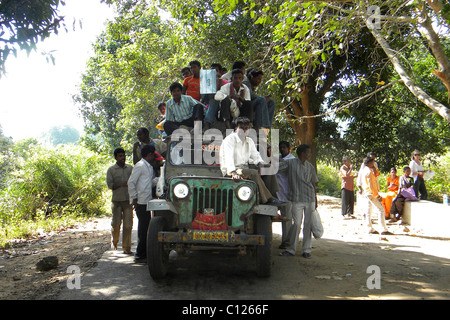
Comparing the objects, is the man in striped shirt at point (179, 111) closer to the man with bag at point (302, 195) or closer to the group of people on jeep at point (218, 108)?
the group of people on jeep at point (218, 108)

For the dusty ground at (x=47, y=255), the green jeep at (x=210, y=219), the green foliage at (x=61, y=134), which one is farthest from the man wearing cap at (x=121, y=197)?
the green foliage at (x=61, y=134)

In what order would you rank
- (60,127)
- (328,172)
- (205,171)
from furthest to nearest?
(60,127)
(328,172)
(205,171)

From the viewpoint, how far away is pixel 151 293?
16.0 feet

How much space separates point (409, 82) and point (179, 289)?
6.26 metres

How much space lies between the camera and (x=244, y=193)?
5.32 metres

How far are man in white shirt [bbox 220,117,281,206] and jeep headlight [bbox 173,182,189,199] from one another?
622 mm

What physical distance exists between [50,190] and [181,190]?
897cm

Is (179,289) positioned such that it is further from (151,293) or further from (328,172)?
(328,172)

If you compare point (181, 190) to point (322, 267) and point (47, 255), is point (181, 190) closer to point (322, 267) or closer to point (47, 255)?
point (322, 267)

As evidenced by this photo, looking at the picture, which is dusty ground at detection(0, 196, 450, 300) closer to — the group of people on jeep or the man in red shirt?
the group of people on jeep

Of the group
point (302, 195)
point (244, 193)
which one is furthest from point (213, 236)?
point (302, 195)

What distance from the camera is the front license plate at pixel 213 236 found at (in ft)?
16.6

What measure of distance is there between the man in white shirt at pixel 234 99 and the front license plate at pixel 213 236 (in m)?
2.30
